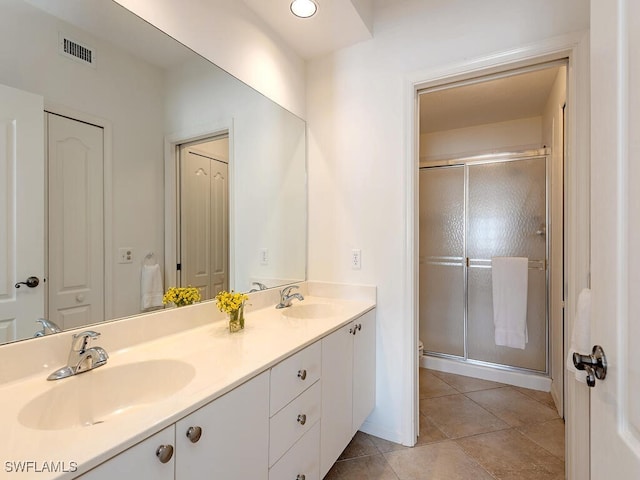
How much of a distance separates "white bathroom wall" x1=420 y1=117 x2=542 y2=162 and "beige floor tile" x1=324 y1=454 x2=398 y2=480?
281cm

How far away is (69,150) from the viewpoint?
103cm

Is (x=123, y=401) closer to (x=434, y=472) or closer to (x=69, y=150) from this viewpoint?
(x=69, y=150)

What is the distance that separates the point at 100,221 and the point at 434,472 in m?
1.90

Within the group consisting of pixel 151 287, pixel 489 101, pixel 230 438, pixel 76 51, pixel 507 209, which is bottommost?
pixel 230 438

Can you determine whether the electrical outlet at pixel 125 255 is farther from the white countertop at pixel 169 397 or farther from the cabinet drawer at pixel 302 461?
the cabinet drawer at pixel 302 461

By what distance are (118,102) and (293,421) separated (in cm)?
133

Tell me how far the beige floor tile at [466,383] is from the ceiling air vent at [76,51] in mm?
2988

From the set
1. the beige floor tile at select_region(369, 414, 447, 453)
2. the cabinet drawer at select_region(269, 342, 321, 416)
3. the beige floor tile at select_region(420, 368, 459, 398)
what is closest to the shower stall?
the beige floor tile at select_region(420, 368, 459, 398)

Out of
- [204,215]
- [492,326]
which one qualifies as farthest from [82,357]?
[492,326]

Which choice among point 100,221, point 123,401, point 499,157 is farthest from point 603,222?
point 499,157

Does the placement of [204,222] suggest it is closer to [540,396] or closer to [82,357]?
[82,357]

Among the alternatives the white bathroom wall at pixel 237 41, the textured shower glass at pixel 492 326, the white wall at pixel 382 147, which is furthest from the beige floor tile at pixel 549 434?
the white bathroom wall at pixel 237 41

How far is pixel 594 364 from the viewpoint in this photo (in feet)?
2.28

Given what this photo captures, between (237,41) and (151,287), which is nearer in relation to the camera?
(151,287)
